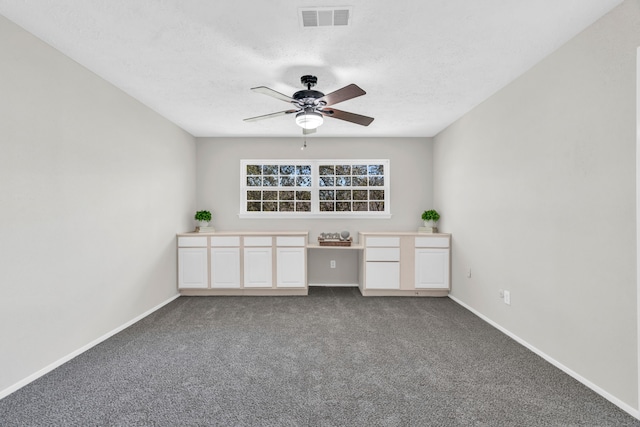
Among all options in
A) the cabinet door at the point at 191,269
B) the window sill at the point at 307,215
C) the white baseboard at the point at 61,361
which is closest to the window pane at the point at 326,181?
the window sill at the point at 307,215

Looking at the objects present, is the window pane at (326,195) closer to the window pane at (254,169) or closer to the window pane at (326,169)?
the window pane at (326,169)

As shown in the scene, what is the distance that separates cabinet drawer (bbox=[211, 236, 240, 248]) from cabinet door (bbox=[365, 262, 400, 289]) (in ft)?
6.41

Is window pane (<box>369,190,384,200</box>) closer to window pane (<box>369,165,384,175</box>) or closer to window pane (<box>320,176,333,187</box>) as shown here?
window pane (<box>369,165,384,175</box>)

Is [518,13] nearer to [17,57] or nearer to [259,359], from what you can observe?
[259,359]

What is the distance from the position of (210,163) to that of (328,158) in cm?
199

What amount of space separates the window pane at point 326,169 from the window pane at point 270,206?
0.96 metres

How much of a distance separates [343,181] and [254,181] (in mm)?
1528

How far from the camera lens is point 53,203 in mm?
2459

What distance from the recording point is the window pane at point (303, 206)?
538 cm

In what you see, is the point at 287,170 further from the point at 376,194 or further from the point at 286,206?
the point at 376,194

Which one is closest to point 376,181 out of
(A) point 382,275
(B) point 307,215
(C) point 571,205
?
(B) point 307,215

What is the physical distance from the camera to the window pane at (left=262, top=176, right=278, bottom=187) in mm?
5379

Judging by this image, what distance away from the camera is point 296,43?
2.38 metres

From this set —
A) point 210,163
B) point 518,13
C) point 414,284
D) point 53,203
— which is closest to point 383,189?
point 414,284
